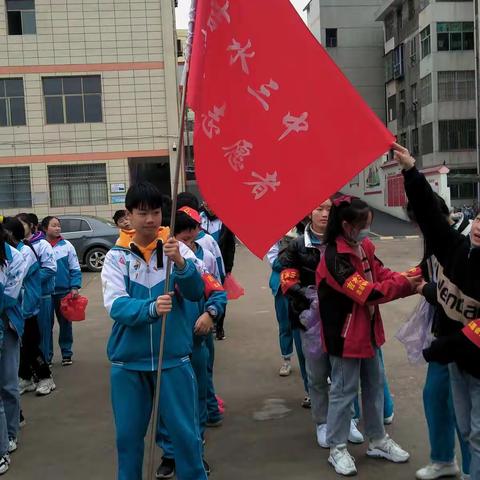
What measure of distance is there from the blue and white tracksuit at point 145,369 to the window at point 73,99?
1855cm

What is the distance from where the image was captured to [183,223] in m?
3.55

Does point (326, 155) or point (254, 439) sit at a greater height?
point (326, 155)

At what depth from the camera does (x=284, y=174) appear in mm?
2514

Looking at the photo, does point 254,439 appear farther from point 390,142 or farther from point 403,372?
point 390,142

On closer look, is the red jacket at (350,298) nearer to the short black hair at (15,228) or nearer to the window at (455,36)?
the short black hair at (15,228)

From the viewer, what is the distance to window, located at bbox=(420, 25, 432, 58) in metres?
32.8

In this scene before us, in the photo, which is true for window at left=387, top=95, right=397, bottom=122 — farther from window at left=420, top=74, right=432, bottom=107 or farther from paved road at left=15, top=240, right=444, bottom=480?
paved road at left=15, top=240, right=444, bottom=480

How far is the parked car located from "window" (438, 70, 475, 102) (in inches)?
985

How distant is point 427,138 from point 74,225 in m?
25.3

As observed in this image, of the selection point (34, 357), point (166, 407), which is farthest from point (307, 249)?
point (34, 357)

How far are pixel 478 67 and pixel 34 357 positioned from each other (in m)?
30.9

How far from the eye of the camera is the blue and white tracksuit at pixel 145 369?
2.65 metres

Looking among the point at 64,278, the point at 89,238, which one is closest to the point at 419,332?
the point at 64,278

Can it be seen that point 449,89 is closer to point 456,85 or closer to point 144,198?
point 456,85
